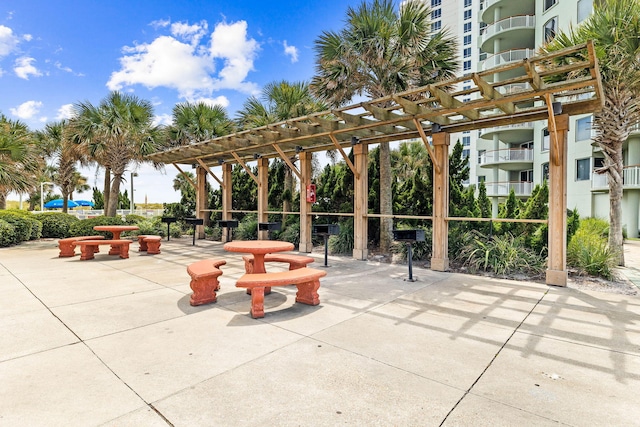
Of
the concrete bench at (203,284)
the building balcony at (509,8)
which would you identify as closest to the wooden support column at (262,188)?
the concrete bench at (203,284)

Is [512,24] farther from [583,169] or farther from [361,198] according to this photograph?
[361,198]

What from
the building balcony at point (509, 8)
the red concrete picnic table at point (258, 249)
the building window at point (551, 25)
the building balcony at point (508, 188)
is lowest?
the red concrete picnic table at point (258, 249)

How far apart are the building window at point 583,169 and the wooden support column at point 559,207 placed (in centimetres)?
1481

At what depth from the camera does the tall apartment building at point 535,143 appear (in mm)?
16484

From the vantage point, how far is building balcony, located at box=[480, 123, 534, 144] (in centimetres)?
2156

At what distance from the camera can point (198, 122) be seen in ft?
47.3

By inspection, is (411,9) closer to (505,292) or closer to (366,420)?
(505,292)

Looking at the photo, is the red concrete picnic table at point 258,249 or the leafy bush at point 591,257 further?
the leafy bush at point 591,257

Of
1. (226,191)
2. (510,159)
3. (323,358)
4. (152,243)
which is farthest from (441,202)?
(510,159)

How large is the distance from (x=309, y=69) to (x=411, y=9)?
3.08 m

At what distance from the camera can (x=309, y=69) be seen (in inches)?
388

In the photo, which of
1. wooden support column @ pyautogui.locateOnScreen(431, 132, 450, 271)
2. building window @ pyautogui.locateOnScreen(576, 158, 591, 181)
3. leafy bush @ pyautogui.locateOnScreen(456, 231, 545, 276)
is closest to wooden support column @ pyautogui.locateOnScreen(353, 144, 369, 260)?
wooden support column @ pyautogui.locateOnScreen(431, 132, 450, 271)

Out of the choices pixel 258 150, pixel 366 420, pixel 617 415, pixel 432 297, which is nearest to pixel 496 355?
pixel 617 415

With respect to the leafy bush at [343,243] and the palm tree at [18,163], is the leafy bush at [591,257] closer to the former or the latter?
the leafy bush at [343,243]
